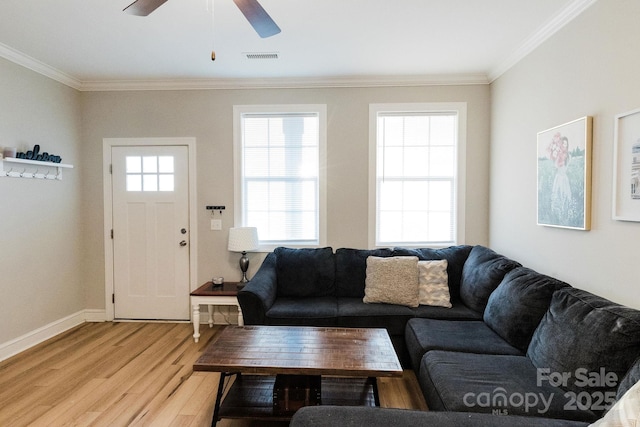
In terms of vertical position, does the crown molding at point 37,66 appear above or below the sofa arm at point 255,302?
above

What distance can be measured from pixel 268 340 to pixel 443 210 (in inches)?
97.3

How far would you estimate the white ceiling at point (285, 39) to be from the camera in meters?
2.26

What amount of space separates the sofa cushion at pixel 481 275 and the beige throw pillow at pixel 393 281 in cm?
44

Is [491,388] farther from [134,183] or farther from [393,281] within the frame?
[134,183]

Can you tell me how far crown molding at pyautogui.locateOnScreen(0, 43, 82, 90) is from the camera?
2848 millimetres

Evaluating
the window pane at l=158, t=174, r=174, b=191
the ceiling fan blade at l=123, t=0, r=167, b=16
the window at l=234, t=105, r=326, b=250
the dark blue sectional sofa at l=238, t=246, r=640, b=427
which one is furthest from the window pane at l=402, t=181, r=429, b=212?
the ceiling fan blade at l=123, t=0, r=167, b=16

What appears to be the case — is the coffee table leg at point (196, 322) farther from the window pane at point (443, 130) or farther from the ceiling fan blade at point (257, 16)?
the window pane at point (443, 130)

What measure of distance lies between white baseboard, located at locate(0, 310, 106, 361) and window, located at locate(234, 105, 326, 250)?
203 centimetres

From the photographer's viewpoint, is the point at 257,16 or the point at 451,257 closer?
the point at 257,16

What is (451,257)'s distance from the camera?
125 inches

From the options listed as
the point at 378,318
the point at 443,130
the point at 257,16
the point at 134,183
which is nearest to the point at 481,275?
the point at 378,318

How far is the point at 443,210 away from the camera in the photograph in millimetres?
3635

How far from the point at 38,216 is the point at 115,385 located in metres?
1.91

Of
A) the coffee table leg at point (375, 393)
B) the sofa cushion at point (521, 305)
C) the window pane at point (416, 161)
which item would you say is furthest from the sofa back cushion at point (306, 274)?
the sofa cushion at point (521, 305)
